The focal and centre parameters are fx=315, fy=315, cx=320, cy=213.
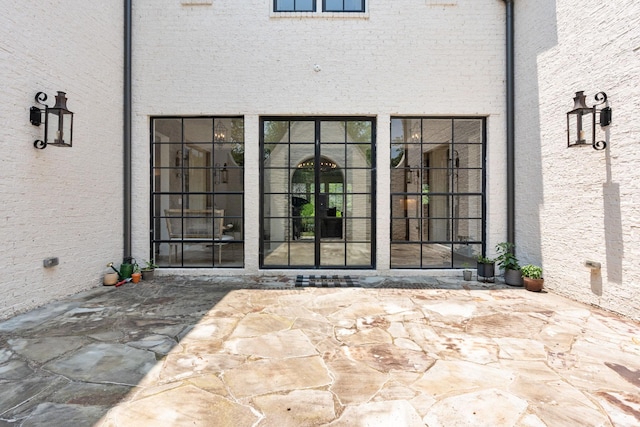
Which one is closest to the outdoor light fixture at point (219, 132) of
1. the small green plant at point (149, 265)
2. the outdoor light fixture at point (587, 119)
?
the small green plant at point (149, 265)

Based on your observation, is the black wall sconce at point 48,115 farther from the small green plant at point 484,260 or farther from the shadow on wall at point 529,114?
the shadow on wall at point 529,114

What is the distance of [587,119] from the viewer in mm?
3213

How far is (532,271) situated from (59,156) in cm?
558

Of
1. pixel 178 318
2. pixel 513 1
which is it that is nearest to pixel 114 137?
pixel 178 318

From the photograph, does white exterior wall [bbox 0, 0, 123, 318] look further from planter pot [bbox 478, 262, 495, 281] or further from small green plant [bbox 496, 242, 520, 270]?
small green plant [bbox 496, 242, 520, 270]

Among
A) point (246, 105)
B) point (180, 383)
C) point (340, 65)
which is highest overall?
point (340, 65)

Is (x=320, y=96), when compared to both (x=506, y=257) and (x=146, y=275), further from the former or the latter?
(x=146, y=275)

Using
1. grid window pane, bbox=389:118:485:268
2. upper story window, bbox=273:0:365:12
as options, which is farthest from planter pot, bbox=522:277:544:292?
upper story window, bbox=273:0:365:12

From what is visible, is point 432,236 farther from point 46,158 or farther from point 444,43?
point 46,158

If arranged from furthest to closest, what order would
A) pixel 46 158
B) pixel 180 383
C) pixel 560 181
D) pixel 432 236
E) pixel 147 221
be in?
pixel 432 236, pixel 147 221, pixel 560 181, pixel 46 158, pixel 180 383

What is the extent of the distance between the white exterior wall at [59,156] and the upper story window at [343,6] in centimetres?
286

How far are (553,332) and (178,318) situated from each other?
3176 mm

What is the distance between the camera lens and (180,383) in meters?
1.78

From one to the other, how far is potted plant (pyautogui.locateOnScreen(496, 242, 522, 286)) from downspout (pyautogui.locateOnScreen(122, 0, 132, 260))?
5.14 metres
